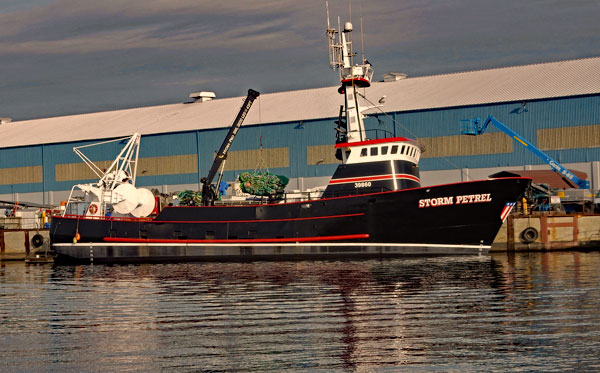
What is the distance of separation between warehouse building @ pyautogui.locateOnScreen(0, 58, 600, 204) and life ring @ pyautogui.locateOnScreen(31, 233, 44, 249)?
15.4m

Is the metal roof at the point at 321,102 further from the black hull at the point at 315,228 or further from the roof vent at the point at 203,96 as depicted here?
the black hull at the point at 315,228

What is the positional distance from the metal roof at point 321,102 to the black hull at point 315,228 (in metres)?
20.1

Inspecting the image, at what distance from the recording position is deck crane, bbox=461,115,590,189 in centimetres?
4869

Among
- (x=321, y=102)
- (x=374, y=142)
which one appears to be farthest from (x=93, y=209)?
(x=321, y=102)

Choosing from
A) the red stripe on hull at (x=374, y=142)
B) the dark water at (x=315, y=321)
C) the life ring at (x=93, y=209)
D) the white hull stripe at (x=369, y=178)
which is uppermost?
the red stripe on hull at (x=374, y=142)

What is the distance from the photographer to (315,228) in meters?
39.0

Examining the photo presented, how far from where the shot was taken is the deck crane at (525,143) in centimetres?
4869

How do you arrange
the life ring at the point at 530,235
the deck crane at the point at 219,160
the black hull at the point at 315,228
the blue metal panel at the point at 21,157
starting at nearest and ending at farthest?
the black hull at the point at 315,228, the life ring at the point at 530,235, the deck crane at the point at 219,160, the blue metal panel at the point at 21,157

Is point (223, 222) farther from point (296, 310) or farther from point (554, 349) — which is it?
point (554, 349)

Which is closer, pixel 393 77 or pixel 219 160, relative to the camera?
pixel 219 160

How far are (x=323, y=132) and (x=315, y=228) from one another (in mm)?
21828

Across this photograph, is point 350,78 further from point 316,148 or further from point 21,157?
point 21,157

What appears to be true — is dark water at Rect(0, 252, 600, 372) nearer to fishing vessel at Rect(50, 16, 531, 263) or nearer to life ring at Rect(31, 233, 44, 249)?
Answer: fishing vessel at Rect(50, 16, 531, 263)

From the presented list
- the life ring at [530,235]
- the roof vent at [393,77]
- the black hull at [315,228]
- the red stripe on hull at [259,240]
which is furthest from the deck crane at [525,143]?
the red stripe on hull at [259,240]
